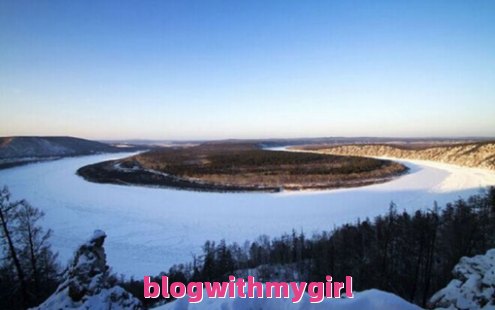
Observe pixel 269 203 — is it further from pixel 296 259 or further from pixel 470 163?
pixel 470 163

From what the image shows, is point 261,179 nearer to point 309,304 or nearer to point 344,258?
point 344,258

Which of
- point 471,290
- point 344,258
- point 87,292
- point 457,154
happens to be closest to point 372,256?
point 344,258

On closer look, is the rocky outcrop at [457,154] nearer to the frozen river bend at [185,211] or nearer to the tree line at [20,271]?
the frozen river bend at [185,211]

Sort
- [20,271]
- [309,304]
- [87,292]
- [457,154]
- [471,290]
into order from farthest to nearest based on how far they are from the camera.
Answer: [457,154] < [20,271] < [471,290] < [87,292] < [309,304]

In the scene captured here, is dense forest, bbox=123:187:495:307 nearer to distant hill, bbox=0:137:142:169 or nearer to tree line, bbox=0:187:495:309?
tree line, bbox=0:187:495:309

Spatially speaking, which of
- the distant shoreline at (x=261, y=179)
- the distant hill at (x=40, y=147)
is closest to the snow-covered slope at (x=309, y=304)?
the distant shoreline at (x=261, y=179)

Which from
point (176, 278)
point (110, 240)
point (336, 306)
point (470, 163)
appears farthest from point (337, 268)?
point (470, 163)
